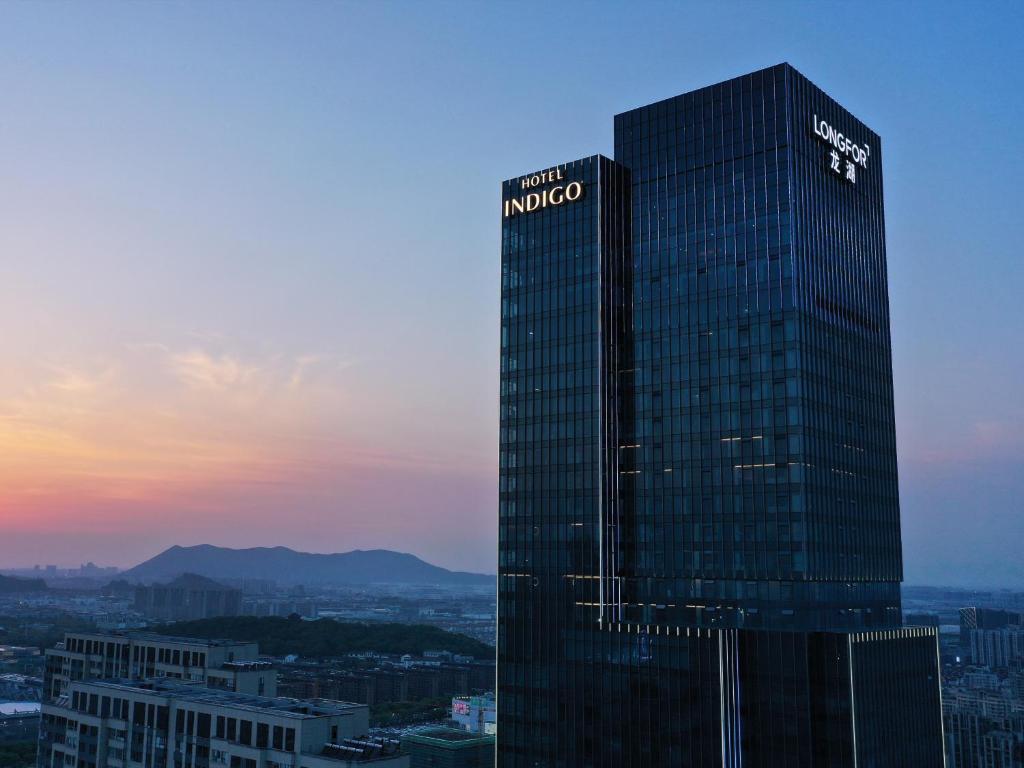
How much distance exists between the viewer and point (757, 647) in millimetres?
116250

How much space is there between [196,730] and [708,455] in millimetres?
80886

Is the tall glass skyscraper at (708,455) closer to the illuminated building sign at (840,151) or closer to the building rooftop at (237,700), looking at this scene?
the illuminated building sign at (840,151)

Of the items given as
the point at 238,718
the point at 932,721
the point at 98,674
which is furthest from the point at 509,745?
the point at 98,674

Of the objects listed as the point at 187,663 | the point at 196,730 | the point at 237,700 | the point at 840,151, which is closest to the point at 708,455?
the point at 840,151

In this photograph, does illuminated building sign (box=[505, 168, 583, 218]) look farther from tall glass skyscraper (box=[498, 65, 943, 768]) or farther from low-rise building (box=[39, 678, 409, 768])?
low-rise building (box=[39, 678, 409, 768])

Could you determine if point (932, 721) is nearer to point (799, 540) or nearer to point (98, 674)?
point (799, 540)

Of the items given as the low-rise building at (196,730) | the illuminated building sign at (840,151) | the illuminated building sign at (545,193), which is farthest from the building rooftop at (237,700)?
the illuminated building sign at (840,151)

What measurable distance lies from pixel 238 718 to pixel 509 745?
Answer: 37463 millimetres

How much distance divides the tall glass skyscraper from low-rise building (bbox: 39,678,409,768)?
26.9m

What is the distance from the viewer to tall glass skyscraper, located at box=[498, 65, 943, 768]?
388 feet

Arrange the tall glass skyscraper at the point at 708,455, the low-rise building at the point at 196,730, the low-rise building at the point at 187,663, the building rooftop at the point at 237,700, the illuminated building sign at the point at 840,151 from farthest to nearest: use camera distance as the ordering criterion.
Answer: the low-rise building at the point at 187,663 → the illuminated building sign at the point at 840,151 → the building rooftop at the point at 237,700 → the tall glass skyscraper at the point at 708,455 → the low-rise building at the point at 196,730

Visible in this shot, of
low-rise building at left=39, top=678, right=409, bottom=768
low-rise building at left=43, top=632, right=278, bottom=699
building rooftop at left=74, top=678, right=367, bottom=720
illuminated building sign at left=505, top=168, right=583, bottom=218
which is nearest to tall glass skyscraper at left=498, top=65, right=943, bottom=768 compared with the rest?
illuminated building sign at left=505, top=168, right=583, bottom=218

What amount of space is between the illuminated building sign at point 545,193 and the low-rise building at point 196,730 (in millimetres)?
77658

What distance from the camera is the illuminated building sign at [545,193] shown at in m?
142
